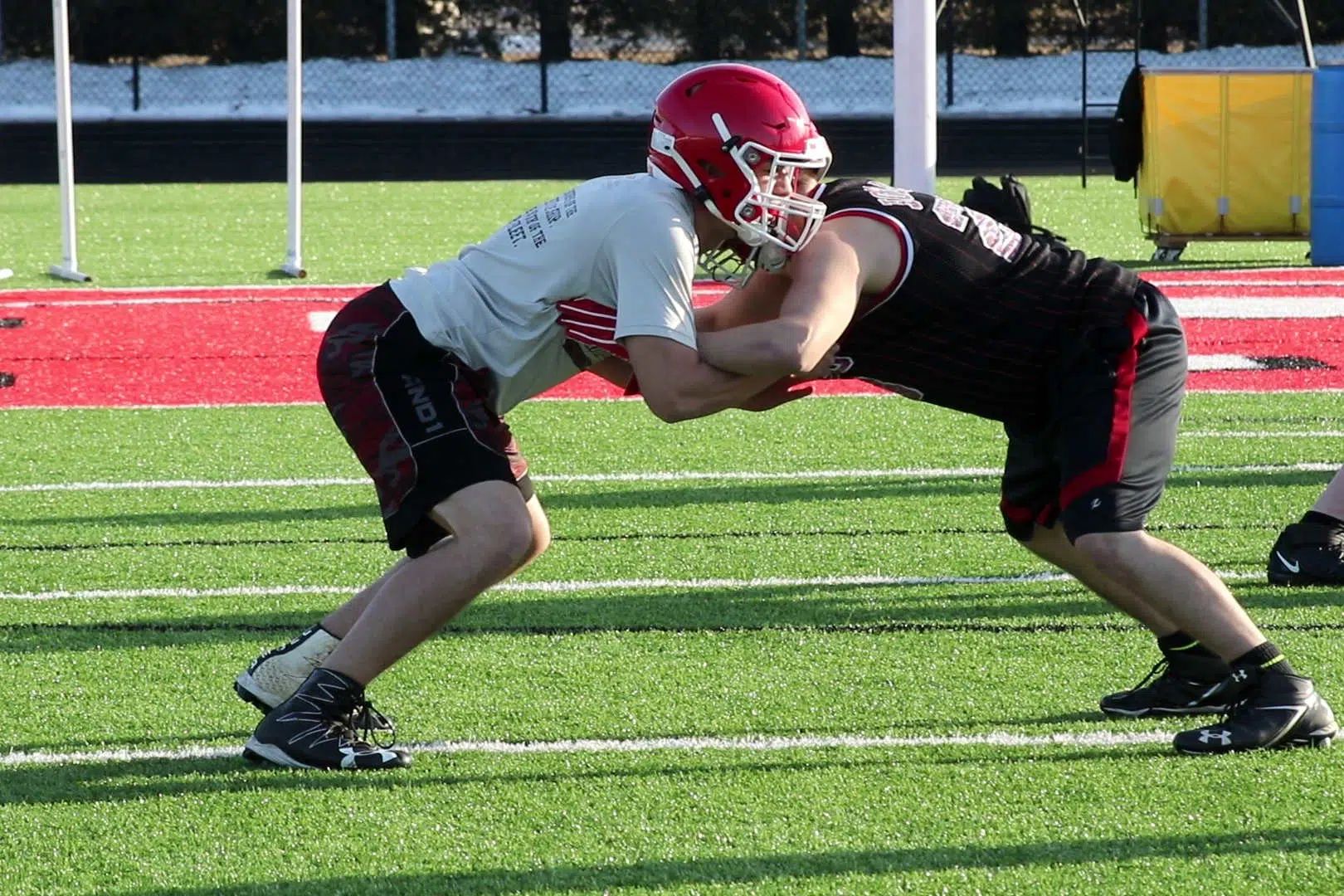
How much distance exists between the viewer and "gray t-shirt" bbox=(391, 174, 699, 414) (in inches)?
138

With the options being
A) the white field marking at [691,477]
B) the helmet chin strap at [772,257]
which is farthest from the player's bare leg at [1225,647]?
the white field marking at [691,477]

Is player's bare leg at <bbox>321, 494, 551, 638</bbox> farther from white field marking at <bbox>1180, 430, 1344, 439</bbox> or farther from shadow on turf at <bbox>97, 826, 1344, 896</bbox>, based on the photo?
white field marking at <bbox>1180, 430, 1344, 439</bbox>

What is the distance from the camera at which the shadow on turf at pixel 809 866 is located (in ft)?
10.6

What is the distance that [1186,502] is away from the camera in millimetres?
6215

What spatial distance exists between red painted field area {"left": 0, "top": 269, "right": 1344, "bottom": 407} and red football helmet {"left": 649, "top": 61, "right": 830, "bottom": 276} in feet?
16.0

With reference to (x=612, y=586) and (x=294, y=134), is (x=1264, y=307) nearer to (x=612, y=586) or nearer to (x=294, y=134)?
(x=294, y=134)

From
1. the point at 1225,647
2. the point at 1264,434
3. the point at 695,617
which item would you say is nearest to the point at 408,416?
the point at 695,617

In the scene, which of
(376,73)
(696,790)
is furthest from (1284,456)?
(376,73)

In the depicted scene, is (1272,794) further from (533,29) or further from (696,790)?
(533,29)

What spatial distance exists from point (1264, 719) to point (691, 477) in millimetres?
3225

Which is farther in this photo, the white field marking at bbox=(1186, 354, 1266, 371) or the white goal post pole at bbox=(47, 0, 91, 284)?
the white goal post pole at bbox=(47, 0, 91, 284)

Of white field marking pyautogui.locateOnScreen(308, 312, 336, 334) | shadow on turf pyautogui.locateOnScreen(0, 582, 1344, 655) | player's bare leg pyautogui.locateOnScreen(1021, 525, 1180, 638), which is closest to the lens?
player's bare leg pyautogui.locateOnScreen(1021, 525, 1180, 638)

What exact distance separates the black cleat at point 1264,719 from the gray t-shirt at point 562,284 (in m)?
1.35

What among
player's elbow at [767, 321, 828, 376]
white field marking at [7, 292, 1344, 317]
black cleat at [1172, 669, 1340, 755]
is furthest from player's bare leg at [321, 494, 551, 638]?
white field marking at [7, 292, 1344, 317]
